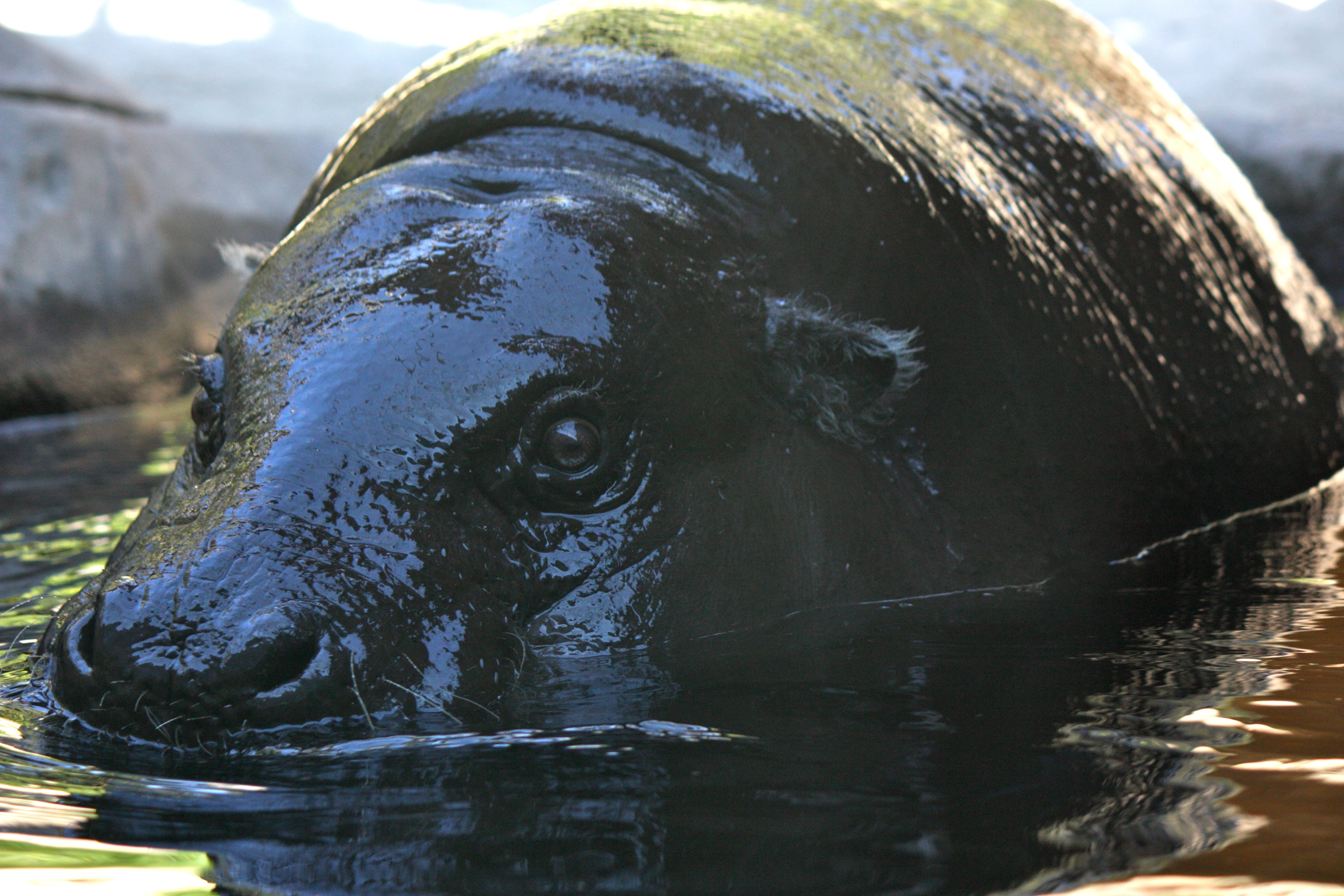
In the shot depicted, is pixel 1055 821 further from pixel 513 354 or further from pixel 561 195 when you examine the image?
pixel 561 195

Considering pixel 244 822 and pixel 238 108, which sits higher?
pixel 238 108

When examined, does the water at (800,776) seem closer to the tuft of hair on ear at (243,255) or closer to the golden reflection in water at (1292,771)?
the golden reflection in water at (1292,771)

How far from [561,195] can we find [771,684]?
1.42 metres

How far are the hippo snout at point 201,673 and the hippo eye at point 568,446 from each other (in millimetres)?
719

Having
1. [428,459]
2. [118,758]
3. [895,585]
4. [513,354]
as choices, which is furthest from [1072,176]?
[118,758]

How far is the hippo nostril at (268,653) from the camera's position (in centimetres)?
274

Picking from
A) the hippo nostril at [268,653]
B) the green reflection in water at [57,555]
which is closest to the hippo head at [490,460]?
the hippo nostril at [268,653]

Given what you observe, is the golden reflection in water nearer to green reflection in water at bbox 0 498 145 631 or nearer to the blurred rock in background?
green reflection in water at bbox 0 498 145 631

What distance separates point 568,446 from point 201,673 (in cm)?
99

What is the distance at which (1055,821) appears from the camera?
2.17m

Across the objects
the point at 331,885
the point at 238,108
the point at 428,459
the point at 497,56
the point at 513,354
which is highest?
the point at 238,108

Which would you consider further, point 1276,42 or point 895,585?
point 1276,42

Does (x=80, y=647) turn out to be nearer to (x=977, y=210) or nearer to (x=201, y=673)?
(x=201, y=673)

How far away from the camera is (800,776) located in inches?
96.8
